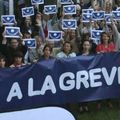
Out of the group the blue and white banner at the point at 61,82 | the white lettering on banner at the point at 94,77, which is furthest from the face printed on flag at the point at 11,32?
the white lettering on banner at the point at 94,77

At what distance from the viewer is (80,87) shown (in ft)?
34.5

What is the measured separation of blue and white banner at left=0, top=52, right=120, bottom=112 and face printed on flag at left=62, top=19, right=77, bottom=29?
6.55 feet

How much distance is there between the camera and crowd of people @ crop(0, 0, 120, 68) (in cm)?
1077

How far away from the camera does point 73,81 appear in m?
10.4

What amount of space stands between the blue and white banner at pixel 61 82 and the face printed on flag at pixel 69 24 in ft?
6.55

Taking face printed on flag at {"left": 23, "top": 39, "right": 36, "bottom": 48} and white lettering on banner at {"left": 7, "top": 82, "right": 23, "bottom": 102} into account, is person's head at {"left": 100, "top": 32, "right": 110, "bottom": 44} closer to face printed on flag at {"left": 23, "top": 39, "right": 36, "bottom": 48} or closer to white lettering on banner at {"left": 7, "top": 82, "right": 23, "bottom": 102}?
face printed on flag at {"left": 23, "top": 39, "right": 36, "bottom": 48}

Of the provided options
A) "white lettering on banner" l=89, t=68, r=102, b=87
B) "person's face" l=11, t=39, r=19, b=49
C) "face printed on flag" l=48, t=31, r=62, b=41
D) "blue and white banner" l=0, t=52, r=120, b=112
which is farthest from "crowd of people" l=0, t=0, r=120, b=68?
"white lettering on banner" l=89, t=68, r=102, b=87

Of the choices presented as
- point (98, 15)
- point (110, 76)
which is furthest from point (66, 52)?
point (98, 15)

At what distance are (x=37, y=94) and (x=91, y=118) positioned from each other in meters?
1.46

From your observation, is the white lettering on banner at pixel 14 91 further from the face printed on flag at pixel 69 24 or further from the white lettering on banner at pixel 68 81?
the face printed on flag at pixel 69 24

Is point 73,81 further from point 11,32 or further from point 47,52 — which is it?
point 11,32

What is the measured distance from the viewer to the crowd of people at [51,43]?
10.8 metres

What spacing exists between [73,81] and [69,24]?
2.58m

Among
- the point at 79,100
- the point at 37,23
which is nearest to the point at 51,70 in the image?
the point at 79,100
